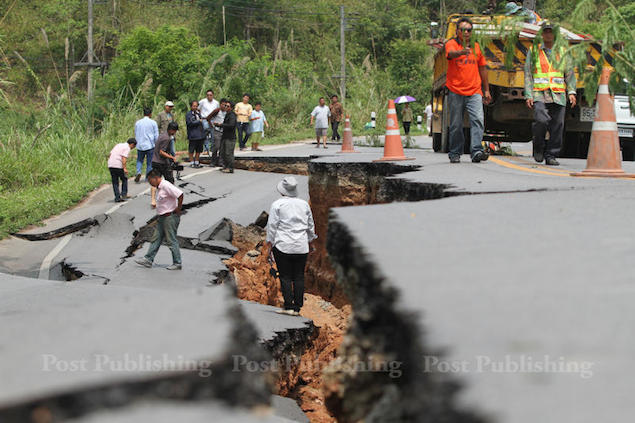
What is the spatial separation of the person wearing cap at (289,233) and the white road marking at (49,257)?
2956 mm

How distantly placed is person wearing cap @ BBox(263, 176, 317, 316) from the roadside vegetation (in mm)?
3059

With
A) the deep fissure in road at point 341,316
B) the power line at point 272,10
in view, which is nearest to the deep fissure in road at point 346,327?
the deep fissure in road at point 341,316

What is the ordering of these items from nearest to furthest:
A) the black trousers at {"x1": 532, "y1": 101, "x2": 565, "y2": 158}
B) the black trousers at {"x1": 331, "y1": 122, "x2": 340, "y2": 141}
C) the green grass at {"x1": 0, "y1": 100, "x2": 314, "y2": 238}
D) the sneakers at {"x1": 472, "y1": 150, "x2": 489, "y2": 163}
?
the black trousers at {"x1": 532, "y1": 101, "x2": 565, "y2": 158} < the sneakers at {"x1": 472, "y1": 150, "x2": 489, "y2": 163} < the green grass at {"x1": 0, "y1": 100, "x2": 314, "y2": 238} < the black trousers at {"x1": 331, "y1": 122, "x2": 340, "y2": 141}

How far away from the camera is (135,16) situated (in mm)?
38562

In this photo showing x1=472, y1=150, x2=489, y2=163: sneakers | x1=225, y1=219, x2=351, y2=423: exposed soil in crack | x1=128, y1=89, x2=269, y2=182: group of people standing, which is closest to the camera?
x1=225, y1=219, x2=351, y2=423: exposed soil in crack

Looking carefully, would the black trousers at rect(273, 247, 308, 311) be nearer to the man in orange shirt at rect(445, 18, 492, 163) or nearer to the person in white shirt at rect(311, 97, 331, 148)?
the man in orange shirt at rect(445, 18, 492, 163)

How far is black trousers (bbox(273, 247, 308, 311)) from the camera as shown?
23.2 feet

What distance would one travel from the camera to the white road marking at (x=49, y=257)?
8195mm

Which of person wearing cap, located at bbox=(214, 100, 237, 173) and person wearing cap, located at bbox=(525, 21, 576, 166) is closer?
person wearing cap, located at bbox=(525, 21, 576, 166)

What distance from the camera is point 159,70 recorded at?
81.5 feet

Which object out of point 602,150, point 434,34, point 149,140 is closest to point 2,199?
point 149,140

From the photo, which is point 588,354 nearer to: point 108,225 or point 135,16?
point 108,225

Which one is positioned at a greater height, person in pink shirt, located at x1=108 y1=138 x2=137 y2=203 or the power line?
the power line

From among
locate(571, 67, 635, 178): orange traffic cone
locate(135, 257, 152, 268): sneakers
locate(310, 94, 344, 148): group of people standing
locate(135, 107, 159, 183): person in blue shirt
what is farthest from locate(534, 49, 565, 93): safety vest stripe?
locate(310, 94, 344, 148): group of people standing
